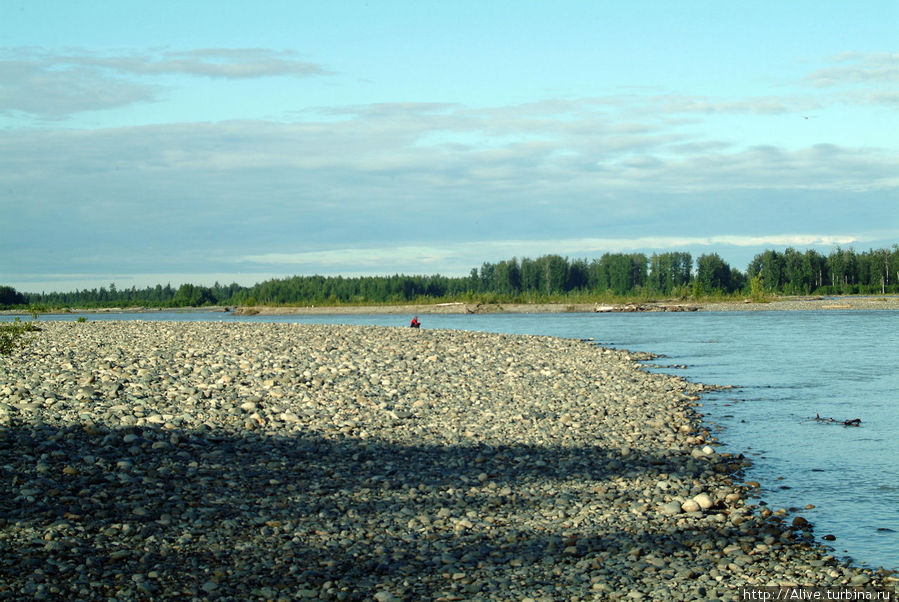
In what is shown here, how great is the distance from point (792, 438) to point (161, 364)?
16.2 m

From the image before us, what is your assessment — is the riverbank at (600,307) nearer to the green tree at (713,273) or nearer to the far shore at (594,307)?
the far shore at (594,307)

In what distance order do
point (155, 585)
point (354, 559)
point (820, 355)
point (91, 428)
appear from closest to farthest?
point (155, 585), point (354, 559), point (91, 428), point (820, 355)

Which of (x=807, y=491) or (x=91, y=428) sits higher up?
(x=91, y=428)

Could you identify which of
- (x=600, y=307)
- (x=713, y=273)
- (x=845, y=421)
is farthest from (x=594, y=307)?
(x=845, y=421)

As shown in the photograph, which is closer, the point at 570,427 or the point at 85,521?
the point at 85,521

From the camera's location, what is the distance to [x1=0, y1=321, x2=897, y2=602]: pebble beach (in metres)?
7.90

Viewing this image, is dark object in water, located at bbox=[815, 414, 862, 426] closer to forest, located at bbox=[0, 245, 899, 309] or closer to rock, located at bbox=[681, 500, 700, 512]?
rock, located at bbox=[681, 500, 700, 512]

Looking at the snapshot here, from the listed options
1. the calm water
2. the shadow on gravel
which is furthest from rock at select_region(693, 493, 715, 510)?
the calm water

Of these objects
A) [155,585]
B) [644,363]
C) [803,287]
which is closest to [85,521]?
[155,585]

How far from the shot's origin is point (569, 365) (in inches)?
1134

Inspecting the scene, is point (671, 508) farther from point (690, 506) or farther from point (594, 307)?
point (594, 307)

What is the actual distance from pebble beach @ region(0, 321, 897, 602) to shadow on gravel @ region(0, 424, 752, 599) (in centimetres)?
3

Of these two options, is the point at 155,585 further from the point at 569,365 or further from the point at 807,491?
the point at 569,365

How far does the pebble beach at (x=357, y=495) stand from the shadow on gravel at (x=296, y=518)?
3 cm
